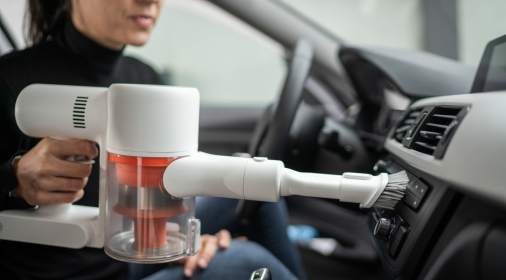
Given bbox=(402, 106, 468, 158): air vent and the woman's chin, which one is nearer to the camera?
bbox=(402, 106, 468, 158): air vent

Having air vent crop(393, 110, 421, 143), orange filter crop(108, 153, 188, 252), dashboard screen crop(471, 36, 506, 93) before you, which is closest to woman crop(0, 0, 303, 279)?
orange filter crop(108, 153, 188, 252)

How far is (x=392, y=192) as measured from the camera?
1.91 ft

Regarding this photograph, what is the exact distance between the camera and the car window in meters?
3.81

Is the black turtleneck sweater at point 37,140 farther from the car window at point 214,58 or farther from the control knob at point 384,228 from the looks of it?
the car window at point 214,58

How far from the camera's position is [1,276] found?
0.85 m

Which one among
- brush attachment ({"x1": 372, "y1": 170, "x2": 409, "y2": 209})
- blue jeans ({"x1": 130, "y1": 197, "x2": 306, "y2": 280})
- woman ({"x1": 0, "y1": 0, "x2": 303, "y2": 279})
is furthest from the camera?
blue jeans ({"x1": 130, "y1": 197, "x2": 306, "y2": 280})

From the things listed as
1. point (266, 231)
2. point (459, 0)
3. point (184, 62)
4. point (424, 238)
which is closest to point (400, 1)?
point (184, 62)

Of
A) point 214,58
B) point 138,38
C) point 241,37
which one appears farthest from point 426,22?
point 214,58

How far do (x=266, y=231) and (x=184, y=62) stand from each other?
126 inches

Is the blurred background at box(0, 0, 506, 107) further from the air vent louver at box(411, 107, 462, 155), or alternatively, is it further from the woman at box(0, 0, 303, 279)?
the air vent louver at box(411, 107, 462, 155)

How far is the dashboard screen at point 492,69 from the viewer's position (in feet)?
2.17

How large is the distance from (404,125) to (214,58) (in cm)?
361

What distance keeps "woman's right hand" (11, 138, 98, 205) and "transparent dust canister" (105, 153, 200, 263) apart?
0.24 feet

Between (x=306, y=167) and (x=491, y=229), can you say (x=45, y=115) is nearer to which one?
(x=491, y=229)
